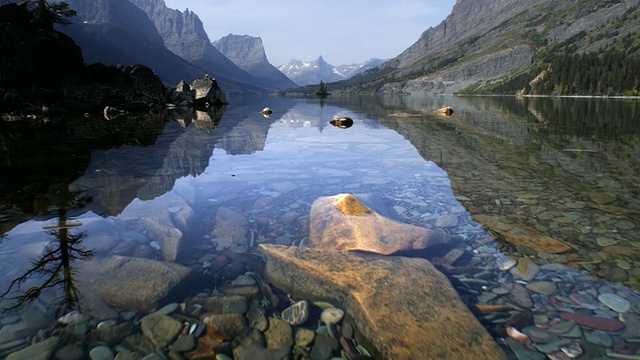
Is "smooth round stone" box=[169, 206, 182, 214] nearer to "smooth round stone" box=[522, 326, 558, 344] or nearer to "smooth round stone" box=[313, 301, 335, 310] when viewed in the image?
"smooth round stone" box=[313, 301, 335, 310]

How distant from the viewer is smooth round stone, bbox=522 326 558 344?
3.94 metres

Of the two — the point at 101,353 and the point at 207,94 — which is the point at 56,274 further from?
the point at 207,94

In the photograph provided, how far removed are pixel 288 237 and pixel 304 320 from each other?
2.65 metres

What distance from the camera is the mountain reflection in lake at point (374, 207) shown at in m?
4.74

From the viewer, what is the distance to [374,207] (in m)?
8.45

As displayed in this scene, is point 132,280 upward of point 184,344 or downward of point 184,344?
upward

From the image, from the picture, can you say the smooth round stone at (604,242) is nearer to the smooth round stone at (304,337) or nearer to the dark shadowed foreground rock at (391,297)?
the dark shadowed foreground rock at (391,297)

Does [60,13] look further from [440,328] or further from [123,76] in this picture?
[440,328]

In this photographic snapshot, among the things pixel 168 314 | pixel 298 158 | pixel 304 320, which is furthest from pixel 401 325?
pixel 298 158

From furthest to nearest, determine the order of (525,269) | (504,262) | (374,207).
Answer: (374,207), (504,262), (525,269)

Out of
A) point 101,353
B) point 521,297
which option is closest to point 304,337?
point 101,353

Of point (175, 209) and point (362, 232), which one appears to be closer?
point (362, 232)

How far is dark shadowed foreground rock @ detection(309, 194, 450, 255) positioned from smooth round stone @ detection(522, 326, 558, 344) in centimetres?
234

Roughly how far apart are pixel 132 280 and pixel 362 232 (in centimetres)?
402
